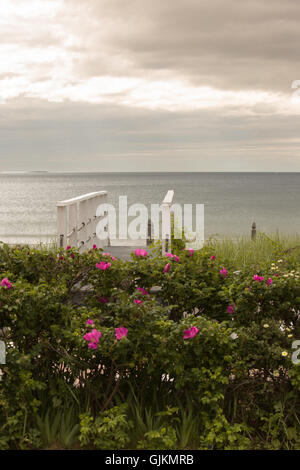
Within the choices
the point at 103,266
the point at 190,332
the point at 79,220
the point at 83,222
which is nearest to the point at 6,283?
the point at 103,266

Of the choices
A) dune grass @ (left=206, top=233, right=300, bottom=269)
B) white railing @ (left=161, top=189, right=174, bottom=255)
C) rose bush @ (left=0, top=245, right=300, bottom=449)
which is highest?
white railing @ (left=161, top=189, right=174, bottom=255)

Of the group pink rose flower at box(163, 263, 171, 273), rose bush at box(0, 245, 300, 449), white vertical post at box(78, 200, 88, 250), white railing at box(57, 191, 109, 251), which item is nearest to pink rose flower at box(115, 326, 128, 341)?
rose bush at box(0, 245, 300, 449)

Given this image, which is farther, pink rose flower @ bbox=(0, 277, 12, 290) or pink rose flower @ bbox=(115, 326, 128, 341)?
pink rose flower @ bbox=(0, 277, 12, 290)

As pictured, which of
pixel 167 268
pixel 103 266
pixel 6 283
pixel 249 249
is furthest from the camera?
pixel 249 249

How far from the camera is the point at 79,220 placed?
8.38 metres

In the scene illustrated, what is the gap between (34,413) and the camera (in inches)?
116

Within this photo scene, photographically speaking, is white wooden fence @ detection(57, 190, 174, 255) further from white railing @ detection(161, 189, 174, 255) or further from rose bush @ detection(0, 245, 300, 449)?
rose bush @ detection(0, 245, 300, 449)

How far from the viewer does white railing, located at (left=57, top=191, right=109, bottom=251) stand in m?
7.19

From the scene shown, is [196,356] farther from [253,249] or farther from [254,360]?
[253,249]

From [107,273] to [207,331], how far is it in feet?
3.36

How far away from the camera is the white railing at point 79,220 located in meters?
7.19

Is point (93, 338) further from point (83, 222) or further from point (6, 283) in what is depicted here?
point (83, 222)

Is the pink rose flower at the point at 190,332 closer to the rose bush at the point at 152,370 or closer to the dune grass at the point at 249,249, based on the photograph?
the rose bush at the point at 152,370
